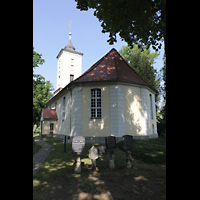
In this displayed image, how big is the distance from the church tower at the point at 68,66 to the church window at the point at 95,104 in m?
15.1

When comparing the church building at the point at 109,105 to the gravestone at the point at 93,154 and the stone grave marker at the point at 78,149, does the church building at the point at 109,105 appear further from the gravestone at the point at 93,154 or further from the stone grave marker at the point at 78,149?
the stone grave marker at the point at 78,149

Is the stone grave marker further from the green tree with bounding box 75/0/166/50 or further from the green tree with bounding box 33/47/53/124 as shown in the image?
the green tree with bounding box 33/47/53/124

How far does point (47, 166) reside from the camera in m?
7.01

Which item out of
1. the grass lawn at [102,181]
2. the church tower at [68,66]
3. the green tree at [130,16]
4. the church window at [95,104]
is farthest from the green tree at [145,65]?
the grass lawn at [102,181]

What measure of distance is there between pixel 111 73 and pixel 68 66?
56.3 feet

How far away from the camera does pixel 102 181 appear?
5.24m

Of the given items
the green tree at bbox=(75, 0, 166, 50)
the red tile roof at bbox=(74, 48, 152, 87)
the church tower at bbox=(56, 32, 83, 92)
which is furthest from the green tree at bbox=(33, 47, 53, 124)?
the green tree at bbox=(75, 0, 166, 50)

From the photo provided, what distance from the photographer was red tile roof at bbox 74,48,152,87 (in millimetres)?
14398

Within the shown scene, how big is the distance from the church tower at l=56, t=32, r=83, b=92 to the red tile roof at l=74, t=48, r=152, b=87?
1337 cm

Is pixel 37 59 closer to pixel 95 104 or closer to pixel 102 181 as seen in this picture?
pixel 95 104
